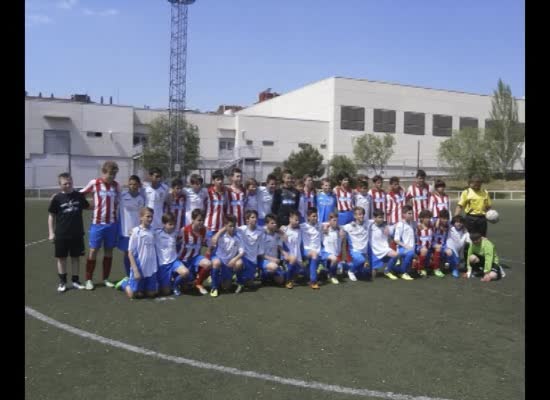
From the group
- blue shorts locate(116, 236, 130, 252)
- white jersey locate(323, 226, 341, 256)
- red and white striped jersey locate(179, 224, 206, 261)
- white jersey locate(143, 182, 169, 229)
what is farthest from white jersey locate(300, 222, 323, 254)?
blue shorts locate(116, 236, 130, 252)

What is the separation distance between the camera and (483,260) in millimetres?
8188

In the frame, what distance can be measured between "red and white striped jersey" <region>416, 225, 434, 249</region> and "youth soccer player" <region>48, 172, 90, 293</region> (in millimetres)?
5524

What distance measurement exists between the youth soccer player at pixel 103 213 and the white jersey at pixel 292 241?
2593 millimetres

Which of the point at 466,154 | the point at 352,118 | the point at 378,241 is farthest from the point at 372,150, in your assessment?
the point at 378,241

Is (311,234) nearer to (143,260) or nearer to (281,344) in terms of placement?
(143,260)

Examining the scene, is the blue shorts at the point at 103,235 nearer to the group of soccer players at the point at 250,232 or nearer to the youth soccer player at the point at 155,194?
the group of soccer players at the point at 250,232

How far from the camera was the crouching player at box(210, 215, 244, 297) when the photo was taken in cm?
679

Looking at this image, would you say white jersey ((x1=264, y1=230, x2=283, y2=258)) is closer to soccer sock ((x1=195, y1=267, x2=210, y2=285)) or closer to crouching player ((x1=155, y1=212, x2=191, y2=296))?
soccer sock ((x1=195, y1=267, x2=210, y2=285))

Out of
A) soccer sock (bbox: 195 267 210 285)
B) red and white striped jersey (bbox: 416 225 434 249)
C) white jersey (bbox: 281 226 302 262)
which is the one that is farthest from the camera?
red and white striped jersey (bbox: 416 225 434 249)

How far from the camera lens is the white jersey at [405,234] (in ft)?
27.2

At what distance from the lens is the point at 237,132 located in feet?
150

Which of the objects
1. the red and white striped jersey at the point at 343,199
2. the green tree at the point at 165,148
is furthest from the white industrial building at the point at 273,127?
the red and white striped jersey at the point at 343,199
